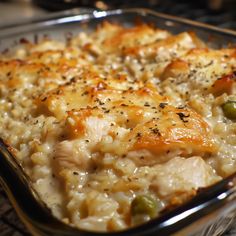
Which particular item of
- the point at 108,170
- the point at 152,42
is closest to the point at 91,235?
the point at 108,170

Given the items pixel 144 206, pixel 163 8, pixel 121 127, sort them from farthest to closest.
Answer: pixel 163 8
pixel 121 127
pixel 144 206

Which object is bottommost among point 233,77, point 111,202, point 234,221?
point 234,221

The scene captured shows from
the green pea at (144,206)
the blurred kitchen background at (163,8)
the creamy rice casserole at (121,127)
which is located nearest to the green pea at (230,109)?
the creamy rice casserole at (121,127)

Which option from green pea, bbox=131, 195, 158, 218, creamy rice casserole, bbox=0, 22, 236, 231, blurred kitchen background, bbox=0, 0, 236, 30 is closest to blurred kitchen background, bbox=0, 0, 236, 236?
blurred kitchen background, bbox=0, 0, 236, 30

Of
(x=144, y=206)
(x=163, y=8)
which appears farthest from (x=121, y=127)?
(x=163, y=8)

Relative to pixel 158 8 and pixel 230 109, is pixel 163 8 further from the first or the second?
pixel 230 109

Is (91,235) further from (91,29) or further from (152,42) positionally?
(91,29)

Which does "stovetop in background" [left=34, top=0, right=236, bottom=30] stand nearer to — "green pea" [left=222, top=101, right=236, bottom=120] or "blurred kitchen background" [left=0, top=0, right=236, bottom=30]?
"blurred kitchen background" [left=0, top=0, right=236, bottom=30]

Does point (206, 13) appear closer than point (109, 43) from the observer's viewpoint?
No
